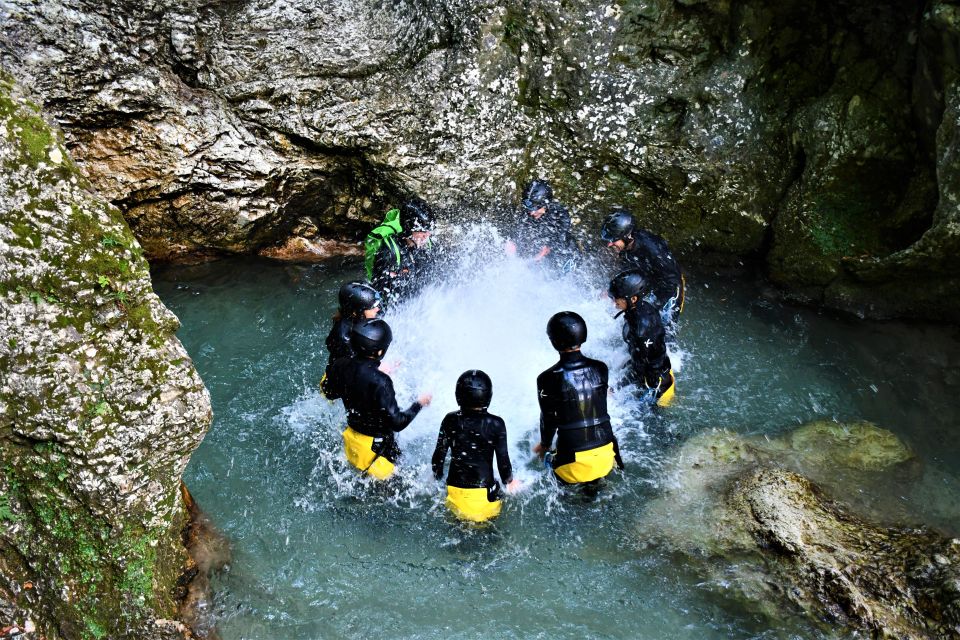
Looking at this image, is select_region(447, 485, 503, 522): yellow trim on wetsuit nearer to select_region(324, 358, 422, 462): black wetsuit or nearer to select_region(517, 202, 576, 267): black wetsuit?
select_region(324, 358, 422, 462): black wetsuit

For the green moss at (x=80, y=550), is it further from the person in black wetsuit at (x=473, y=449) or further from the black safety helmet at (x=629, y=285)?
the black safety helmet at (x=629, y=285)

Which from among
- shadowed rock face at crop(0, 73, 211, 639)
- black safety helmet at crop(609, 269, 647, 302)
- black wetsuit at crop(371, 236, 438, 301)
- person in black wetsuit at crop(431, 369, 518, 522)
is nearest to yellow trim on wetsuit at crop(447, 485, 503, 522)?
person in black wetsuit at crop(431, 369, 518, 522)

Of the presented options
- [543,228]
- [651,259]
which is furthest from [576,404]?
[543,228]

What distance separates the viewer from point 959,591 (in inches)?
163

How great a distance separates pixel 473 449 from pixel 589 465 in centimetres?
96

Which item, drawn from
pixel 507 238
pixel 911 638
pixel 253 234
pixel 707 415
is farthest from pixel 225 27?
pixel 911 638

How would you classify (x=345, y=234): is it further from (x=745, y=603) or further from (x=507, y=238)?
(x=745, y=603)

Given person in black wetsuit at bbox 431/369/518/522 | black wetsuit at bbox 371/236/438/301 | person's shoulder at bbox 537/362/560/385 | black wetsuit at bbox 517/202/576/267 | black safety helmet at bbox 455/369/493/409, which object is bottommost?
person in black wetsuit at bbox 431/369/518/522

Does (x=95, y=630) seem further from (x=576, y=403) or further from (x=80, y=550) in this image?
(x=576, y=403)

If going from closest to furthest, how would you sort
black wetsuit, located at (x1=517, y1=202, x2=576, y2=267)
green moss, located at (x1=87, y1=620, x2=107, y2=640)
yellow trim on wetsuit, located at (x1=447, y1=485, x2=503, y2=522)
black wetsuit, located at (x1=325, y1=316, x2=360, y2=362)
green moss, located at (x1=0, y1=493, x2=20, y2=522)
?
1. green moss, located at (x1=0, y1=493, x2=20, y2=522)
2. green moss, located at (x1=87, y1=620, x2=107, y2=640)
3. yellow trim on wetsuit, located at (x1=447, y1=485, x2=503, y2=522)
4. black wetsuit, located at (x1=325, y1=316, x2=360, y2=362)
5. black wetsuit, located at (x1=517, y1=202, x2=576, y2=267)

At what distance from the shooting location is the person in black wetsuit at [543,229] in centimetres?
738

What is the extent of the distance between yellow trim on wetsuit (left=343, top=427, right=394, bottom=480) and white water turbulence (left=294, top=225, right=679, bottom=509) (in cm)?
32

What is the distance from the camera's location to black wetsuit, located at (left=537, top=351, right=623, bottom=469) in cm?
500

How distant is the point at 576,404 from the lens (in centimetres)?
500
